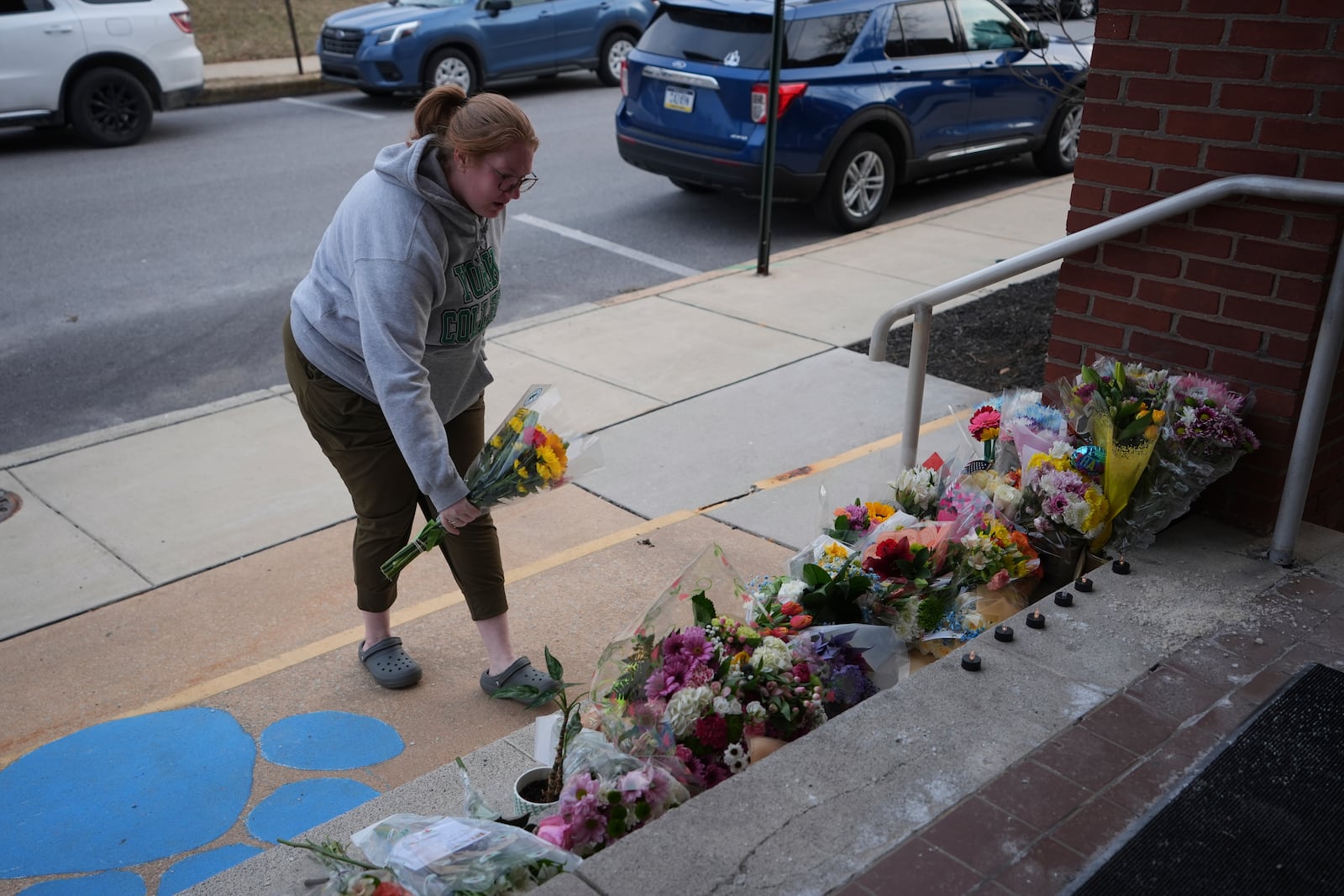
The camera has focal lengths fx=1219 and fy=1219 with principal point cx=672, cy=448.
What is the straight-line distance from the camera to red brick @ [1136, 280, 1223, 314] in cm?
354

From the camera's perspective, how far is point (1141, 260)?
12.0 feet

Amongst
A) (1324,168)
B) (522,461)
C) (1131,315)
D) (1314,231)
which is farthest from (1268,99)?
(522,461)

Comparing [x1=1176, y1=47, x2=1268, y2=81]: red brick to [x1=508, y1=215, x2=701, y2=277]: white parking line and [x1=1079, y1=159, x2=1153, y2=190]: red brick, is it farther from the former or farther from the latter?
[x1=508, y1=215, x2=701, y2=277]: white parking line

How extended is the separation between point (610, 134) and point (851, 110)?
4.50m

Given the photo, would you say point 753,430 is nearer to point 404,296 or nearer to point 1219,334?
point 1219,334

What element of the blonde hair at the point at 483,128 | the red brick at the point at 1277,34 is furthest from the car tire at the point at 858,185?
the blonde hair at the point at 483,128

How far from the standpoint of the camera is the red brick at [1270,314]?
3.35 meters

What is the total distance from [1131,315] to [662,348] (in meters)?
3.58

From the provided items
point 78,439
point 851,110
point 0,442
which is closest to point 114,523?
point 78,439

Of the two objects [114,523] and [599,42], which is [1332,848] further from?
[599,42]

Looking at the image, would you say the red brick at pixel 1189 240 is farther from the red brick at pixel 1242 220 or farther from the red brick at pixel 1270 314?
the red brick at pixel 1270 314

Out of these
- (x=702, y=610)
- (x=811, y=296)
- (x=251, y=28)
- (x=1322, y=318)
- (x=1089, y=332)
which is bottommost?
(x=811, y=296)

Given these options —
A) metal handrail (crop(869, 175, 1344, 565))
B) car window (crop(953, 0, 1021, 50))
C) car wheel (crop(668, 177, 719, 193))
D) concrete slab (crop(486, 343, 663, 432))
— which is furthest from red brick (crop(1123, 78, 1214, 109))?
car wheel (crop(668, 177, 719, 193))

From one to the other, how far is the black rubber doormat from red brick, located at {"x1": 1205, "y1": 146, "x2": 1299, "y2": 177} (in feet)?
4.72
